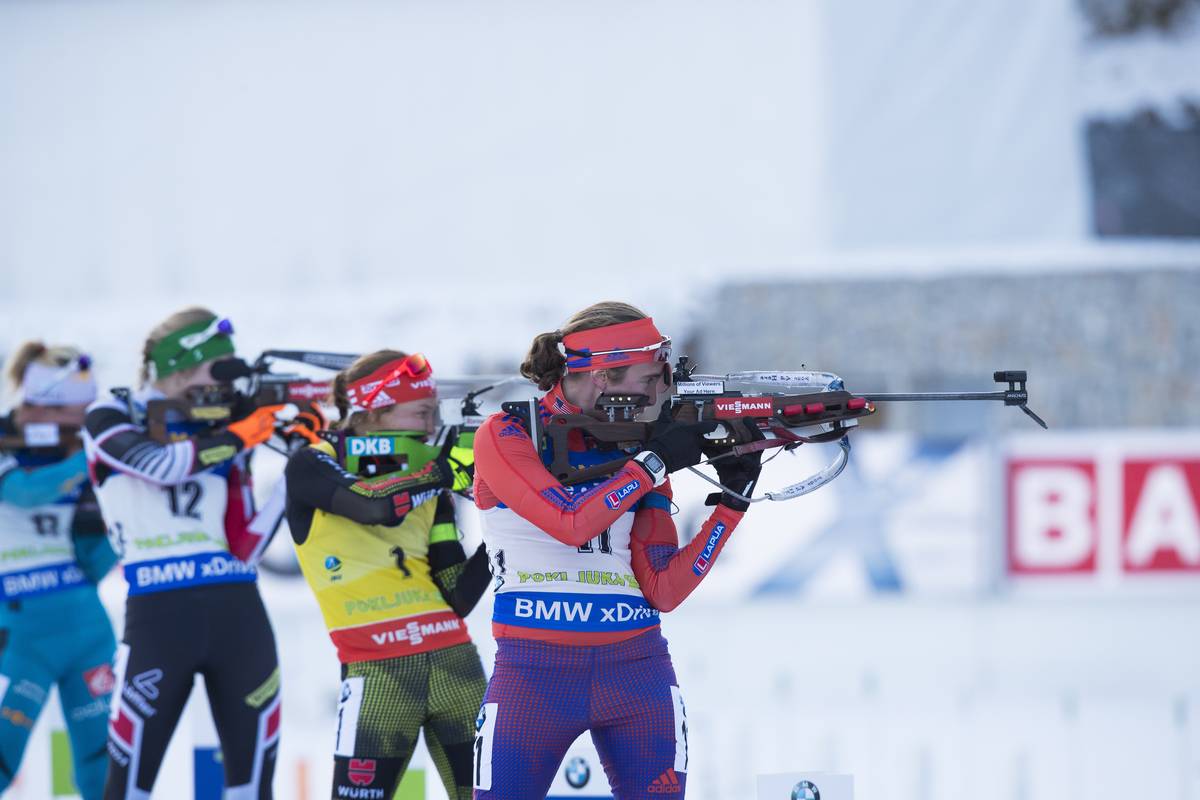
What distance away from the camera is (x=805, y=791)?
3.86 metres

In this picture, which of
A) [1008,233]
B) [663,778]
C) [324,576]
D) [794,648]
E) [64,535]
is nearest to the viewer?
[663,778]

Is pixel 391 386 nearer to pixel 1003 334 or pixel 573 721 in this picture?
pixel 573 721

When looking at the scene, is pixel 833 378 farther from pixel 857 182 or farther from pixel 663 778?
pixel 857 182

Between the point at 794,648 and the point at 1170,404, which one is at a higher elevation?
the point at 1170,404

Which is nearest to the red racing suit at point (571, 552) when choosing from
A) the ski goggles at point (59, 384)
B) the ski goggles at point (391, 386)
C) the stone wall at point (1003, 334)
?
the ski goggles at point (391, 386)

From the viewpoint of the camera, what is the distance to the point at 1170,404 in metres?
12.8

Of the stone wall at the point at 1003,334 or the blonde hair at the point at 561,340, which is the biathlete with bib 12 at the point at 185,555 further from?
the stone wall at the point at 1003,334

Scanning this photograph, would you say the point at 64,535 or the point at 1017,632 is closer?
the point at 64,535

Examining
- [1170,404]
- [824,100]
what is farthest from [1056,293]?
[824,100]

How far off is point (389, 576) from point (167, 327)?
129 centimetres

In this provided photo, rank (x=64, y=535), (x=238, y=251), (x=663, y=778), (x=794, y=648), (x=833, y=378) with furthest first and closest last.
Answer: (x=238, y=251) < (x=794, y=648) < (x=64, y=535) < (x=833, y=378) < (x=663, y=778)

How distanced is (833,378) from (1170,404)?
10407 mm

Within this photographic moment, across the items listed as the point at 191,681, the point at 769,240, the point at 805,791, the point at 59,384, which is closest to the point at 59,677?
the point at 191,681

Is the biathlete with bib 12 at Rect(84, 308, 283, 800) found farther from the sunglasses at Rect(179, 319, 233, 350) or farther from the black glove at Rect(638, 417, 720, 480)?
the black glove at Rect(638, 417, 720, 480)
